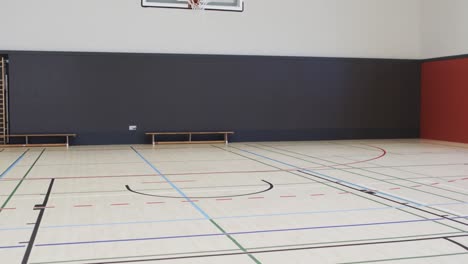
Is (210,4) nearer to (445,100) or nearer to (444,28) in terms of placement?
(444,28)

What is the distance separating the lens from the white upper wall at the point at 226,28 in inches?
555

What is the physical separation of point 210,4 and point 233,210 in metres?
9.97

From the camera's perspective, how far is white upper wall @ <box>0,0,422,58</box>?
14094mm

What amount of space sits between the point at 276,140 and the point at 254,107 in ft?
3.91

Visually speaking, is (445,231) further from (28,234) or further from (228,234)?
(28,234)

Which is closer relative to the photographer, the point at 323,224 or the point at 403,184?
the point at 323,224

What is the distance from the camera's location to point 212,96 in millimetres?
15344

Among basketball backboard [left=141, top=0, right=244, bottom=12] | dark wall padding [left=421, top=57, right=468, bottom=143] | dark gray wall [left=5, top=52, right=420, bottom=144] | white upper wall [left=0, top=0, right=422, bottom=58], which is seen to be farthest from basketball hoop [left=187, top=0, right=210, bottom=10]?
dark wall padding [left=421, top=57, right=468, bottom=143]

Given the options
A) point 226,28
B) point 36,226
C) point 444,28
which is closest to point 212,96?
point 226,28

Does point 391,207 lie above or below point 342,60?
below

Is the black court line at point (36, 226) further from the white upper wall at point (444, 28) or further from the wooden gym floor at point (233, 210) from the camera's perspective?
the white upper wall at point (444, 28)

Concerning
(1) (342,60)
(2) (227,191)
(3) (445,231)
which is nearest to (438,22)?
(1) (342,60)

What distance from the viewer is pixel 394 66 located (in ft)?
55.2

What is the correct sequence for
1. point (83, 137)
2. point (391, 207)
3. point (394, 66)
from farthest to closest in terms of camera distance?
point (394, 66) → point (83, 137) → point (391, 207)
